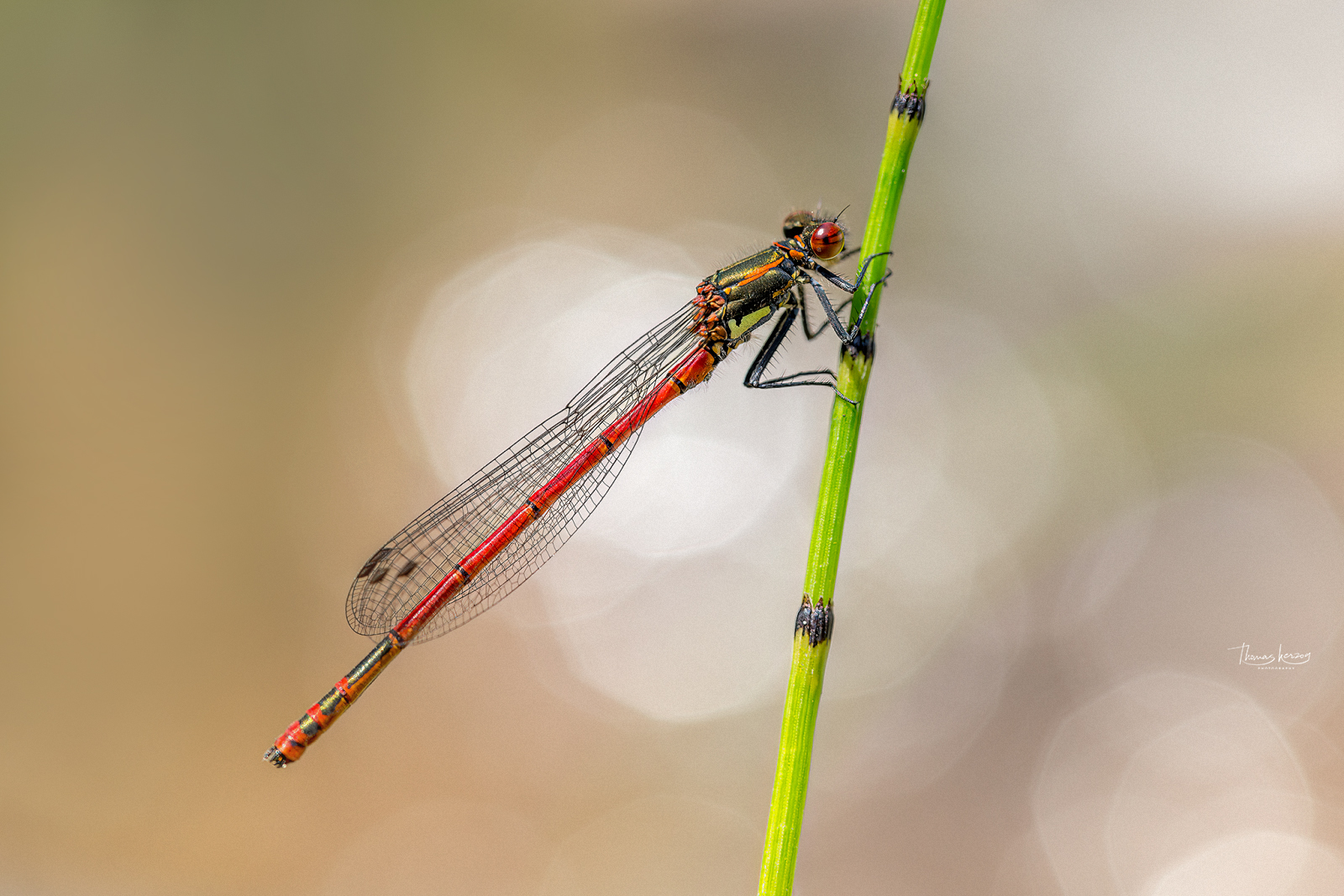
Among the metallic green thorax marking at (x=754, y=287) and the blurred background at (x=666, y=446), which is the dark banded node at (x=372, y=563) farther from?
the metallic green thorax marking at (x=754, y=287)

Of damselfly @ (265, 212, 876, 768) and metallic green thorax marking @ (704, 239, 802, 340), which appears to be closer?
metallic green thorax marking @ (704, 239, 802, 340)

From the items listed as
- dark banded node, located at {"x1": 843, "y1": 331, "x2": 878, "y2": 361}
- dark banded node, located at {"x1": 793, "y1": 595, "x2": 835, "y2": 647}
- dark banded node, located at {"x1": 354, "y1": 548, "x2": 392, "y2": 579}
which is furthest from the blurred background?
dark banded node, located at {"x1": 793, "y1": 595, "x2": 835, "y2": 647}

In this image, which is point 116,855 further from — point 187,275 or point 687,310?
point 687,310

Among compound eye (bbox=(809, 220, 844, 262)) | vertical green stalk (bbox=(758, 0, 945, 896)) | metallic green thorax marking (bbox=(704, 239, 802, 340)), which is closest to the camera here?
vertical green stalk (bbox=(758, 0, 945, 896))

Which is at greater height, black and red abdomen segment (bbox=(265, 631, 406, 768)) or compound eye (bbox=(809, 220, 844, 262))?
compound eye (bbox=(809, 220, 844, 262))

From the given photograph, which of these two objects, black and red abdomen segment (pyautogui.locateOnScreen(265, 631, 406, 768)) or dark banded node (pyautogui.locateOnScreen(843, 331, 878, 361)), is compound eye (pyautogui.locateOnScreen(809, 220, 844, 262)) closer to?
dark banded node (pyautogui.locateOnScreen(843, 331, 878, 361))
